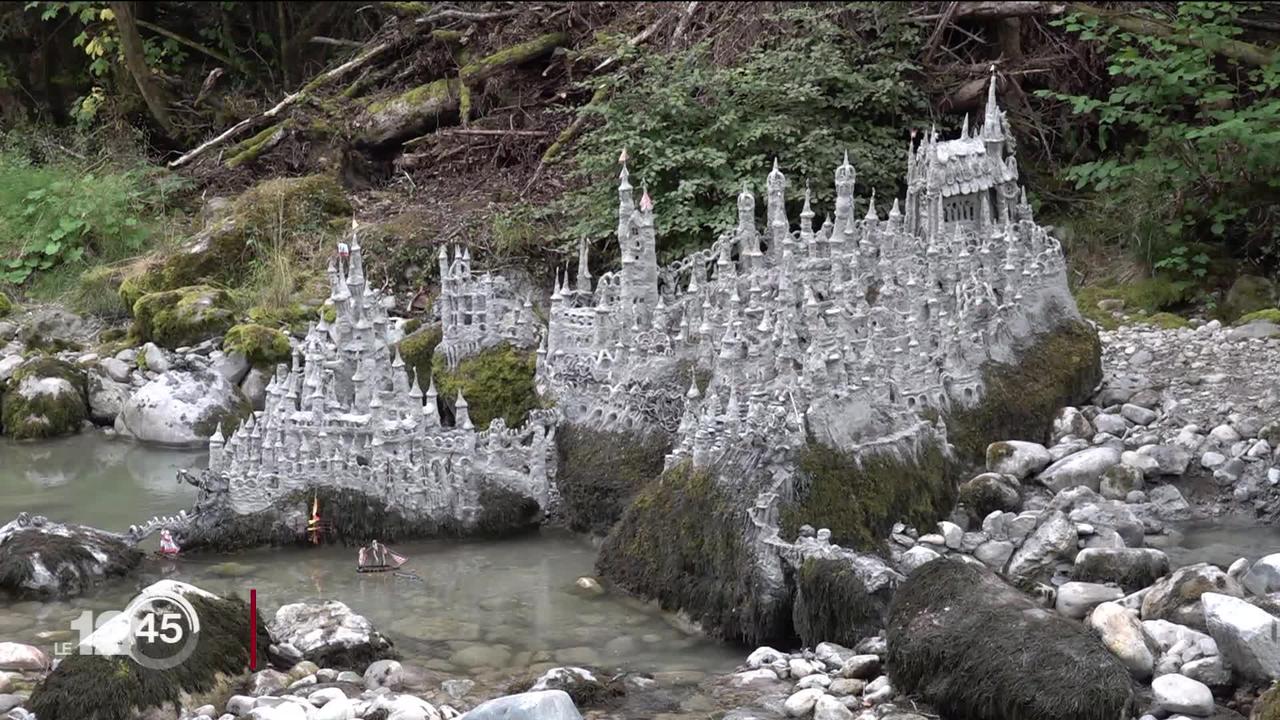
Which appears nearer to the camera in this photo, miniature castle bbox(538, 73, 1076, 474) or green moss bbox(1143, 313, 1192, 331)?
miniature castle bbox(538, 73, 1076, 474)

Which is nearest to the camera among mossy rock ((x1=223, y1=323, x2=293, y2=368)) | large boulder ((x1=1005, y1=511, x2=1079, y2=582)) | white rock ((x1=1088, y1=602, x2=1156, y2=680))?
white rock ((x1=1088, y1=602, x2=1156, y2=680))

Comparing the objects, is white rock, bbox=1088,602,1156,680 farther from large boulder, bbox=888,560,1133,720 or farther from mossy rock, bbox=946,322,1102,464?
mossy rock, bbox=946,322,1102,464

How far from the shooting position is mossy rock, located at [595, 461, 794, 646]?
11828 mm

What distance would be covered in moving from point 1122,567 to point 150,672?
703 centimetres

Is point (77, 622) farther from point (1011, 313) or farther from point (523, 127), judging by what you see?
point (523, 127)

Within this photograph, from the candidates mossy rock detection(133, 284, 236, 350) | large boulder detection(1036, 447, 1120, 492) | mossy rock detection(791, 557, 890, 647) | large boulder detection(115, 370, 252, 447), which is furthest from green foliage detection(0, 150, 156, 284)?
mossy rock detection(791, 557, 890, 647)

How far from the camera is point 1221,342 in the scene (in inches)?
677

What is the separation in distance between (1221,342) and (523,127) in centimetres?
1196

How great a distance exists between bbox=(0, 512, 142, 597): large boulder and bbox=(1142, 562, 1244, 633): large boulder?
8425 mm

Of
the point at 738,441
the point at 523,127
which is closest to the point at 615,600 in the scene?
the point at 738,441

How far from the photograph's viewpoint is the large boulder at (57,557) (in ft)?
42.8

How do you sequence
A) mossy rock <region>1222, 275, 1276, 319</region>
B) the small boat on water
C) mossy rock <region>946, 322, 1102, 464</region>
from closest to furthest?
the small boat on water → mossy rock <region>946, 322, 1102, 464</region> → mossy rock <region>1222, 275, 1276, 319</region>

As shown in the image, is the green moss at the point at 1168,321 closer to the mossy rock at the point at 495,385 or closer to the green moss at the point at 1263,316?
the green moss at the point at 1263,316

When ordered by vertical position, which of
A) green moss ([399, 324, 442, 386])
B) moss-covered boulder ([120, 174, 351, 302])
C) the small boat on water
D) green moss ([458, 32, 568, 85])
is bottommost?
the small boat on water
